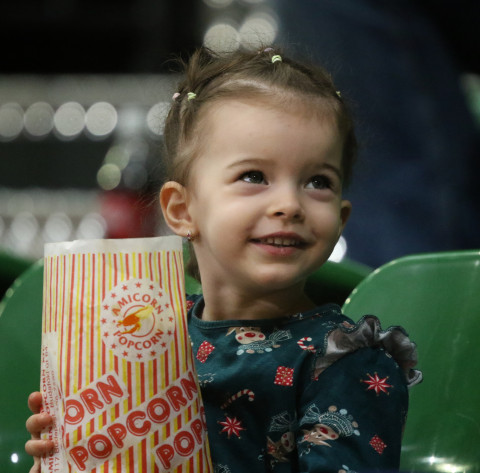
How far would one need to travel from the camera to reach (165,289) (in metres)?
0.89

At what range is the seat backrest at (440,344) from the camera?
3.92ft

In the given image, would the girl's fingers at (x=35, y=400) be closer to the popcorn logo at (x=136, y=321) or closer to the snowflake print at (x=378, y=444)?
the popcorn logo at (x=136, y=321)

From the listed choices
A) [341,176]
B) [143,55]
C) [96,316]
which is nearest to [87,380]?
[96,316]

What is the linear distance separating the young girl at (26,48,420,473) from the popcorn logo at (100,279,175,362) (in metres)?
0.12

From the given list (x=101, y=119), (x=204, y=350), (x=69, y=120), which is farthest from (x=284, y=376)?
(x=69, y=120)

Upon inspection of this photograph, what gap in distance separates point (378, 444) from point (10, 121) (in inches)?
195

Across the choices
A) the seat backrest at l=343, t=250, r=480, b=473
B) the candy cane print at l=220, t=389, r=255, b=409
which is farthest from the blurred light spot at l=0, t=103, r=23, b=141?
the candy cane print at l=220, t=389, r=255, b=409

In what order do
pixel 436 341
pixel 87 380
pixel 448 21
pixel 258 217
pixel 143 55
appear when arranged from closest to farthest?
1. pixel 87 380
2. pixel 258 217
3. pixel 436 341
4. pixel 448 21
5. pixel 143 55

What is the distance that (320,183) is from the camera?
40.9 inches

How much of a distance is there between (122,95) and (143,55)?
52 cm

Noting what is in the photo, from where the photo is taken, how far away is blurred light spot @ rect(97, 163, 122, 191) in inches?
187

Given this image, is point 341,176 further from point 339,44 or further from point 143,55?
point 143,55

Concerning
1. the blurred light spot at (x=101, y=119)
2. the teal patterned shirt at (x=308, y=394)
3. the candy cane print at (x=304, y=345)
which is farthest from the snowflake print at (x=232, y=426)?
the blurred light spot at (x=101, y=119)

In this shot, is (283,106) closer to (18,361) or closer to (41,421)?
(41,421)
